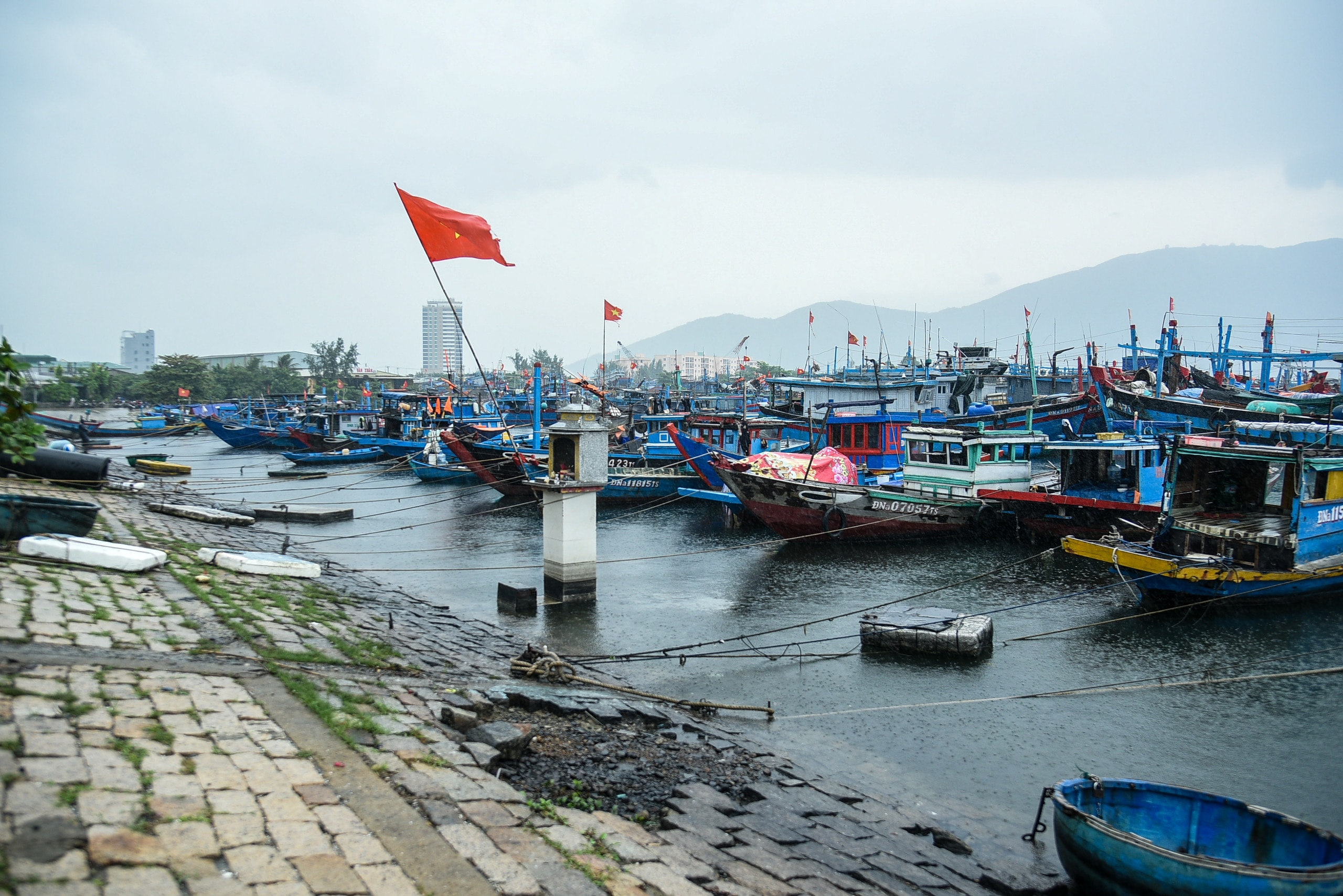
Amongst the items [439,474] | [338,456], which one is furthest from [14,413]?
[338,456]

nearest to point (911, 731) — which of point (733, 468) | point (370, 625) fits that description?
point (370, 625)

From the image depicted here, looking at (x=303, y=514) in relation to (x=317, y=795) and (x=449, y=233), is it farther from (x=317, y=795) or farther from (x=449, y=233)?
(x=317, y=795)

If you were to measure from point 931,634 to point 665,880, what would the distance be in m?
8.92

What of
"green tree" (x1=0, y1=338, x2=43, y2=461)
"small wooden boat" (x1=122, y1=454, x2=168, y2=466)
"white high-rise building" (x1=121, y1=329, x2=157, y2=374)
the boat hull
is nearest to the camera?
"green tree" (x1=0, y1=338, x2=43, y2=461)

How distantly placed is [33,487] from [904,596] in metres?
18.0

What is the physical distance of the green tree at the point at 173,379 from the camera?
78000 mm

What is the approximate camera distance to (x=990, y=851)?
7320mm

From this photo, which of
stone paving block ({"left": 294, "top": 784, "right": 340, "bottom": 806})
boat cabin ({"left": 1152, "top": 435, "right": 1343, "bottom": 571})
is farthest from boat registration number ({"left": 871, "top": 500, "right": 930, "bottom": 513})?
stone paving block ({"left": 294, "top": 784, "right": 340, "bottom": 806})

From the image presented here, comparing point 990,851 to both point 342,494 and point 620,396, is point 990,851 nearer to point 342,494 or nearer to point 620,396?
point 342,494

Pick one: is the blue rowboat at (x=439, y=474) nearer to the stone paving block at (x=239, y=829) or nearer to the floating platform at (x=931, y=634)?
the floating platform at (x=931, y=634)

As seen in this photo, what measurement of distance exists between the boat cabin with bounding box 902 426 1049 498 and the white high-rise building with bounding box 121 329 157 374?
586 ft

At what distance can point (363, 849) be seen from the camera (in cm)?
474

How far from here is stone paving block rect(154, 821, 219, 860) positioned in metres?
4.35

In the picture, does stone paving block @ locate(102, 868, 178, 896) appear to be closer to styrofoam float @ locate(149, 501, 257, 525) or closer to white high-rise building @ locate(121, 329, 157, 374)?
styrofoam float @ locate(149, 501, 257, 525)
